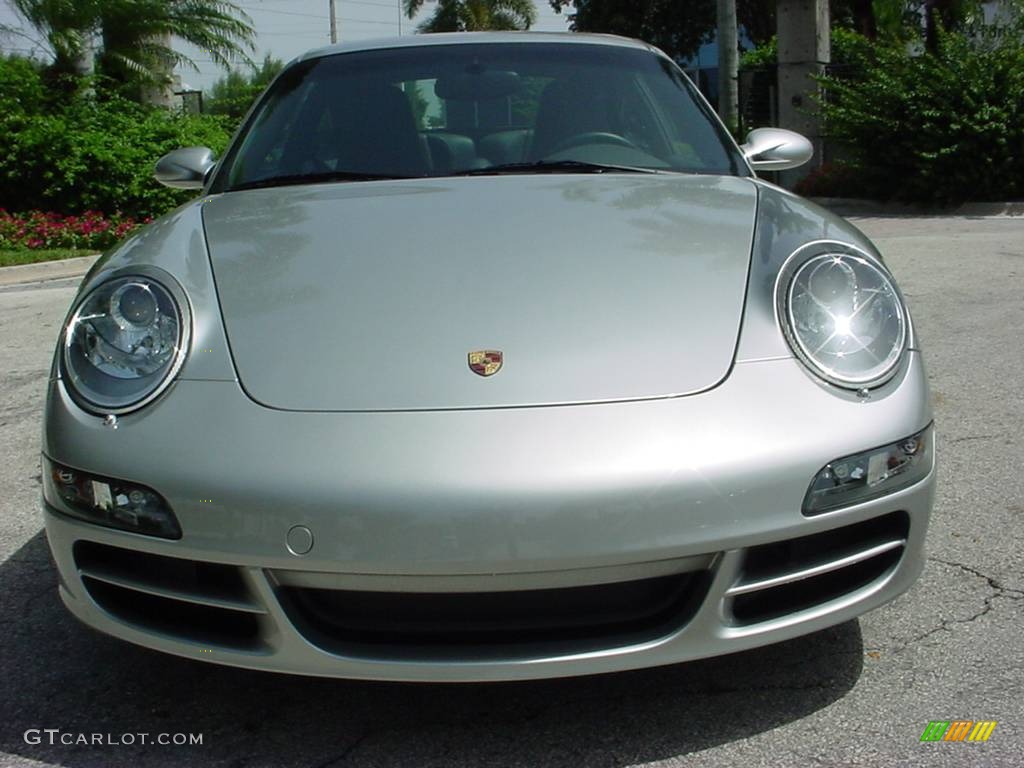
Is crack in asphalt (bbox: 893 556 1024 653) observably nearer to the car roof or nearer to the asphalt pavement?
the asphalt pavement

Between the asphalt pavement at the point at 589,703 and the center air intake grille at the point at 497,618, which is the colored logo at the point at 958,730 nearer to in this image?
the asphalt pavement at the point at 589,703

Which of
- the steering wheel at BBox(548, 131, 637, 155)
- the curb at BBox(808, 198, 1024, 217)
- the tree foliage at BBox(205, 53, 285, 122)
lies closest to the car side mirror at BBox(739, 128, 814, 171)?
the steering wheel at BBox(548, 131, 637, 155)

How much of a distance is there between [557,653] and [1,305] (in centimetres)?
725

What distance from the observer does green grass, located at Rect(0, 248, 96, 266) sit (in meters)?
10.7

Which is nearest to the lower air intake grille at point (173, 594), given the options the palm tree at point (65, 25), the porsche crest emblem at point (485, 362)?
the porsche crest emblem at point (485, 362)

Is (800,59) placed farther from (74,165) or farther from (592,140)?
(592,140)

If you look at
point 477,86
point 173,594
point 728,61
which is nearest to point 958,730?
point 173,594

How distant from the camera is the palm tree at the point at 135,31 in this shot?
51.5 feet

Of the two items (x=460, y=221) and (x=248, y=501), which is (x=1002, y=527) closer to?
(x=460, y=221)

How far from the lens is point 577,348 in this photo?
6.99 feet

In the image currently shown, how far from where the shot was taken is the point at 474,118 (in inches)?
130

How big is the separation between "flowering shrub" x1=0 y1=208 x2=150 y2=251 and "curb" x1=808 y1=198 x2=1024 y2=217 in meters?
7.42

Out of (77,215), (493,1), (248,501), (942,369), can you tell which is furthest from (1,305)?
(493,1)

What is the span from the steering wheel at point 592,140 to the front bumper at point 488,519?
131 cm
